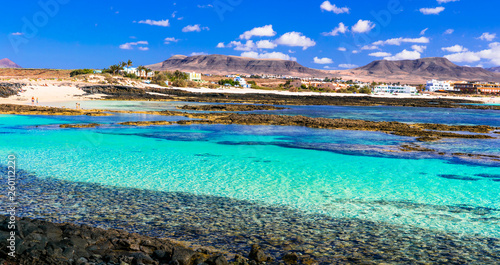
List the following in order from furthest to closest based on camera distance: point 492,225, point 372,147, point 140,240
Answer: point 372,147
point 492,225
point 140,240

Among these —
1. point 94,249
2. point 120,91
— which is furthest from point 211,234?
point 120,91

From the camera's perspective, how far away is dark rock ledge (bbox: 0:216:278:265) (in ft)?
20.9

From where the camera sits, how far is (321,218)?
10.1m

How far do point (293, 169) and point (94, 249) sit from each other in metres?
10.6

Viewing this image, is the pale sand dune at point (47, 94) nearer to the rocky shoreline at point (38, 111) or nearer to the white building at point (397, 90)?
the rocky shoreline at point (38, 111)

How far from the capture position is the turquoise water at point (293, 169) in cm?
1131

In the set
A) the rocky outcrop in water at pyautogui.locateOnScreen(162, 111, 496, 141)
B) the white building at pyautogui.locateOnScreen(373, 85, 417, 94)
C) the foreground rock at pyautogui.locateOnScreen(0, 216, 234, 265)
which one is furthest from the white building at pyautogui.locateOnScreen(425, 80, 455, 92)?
the foreground rock at pyautogui.locateOnScreen(0, 216, 234, 265)

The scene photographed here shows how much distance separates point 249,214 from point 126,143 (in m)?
14.4

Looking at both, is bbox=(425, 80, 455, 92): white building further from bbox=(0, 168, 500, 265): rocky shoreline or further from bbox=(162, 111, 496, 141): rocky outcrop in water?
bbox=(0, 168, 500, 265): rocky shoreline

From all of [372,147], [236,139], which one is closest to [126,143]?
[236,139]

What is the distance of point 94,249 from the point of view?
6934 mm

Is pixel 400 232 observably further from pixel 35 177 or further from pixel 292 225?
pixel 35 177

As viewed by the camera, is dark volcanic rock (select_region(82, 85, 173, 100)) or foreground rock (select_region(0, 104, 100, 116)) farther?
dark volcanic rock (select_region(82, 85, 173, 100))

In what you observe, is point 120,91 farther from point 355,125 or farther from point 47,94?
point 355,125
